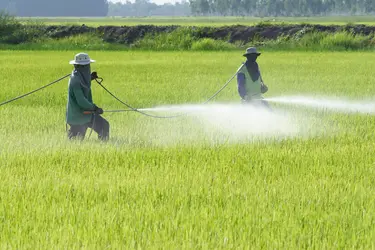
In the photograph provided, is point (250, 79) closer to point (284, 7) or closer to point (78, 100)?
point (78, 100)

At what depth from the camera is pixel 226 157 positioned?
21.7 ft

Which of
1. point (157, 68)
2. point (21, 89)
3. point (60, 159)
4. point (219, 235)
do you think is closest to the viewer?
point (219, 235)

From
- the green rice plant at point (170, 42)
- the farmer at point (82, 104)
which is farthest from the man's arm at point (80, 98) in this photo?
the green rice plant at point (170, 42)

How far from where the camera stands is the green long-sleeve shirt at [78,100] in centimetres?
709

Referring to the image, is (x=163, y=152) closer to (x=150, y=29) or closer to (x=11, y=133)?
(x=11, y=133)

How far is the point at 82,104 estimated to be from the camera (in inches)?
281

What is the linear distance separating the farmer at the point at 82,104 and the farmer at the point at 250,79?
1945 millimetres

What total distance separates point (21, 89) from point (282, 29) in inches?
975

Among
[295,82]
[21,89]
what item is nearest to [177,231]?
[21,89]

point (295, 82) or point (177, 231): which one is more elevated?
point (177, 231)

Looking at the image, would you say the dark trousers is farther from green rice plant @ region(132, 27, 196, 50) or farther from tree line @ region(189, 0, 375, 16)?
tree line @ region(189, 0, 375, 16)

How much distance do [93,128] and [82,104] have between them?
0.48m

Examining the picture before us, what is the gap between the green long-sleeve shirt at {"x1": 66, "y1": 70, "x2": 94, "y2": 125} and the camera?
7094 mm

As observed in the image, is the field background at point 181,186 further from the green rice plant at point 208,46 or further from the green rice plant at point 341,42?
the green rice plant at point 208,46
